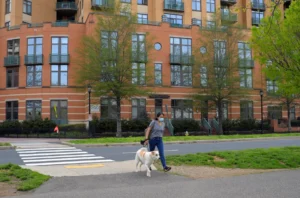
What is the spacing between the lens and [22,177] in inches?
357

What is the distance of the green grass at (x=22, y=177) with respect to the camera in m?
8.10

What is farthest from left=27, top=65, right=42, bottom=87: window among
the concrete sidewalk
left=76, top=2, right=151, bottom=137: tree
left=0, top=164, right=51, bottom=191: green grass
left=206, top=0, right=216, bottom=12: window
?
left=0, top=164, right=51, bottom=191: green grass

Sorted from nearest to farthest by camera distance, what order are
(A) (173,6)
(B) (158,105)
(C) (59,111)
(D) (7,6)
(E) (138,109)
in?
1. (C) (59,111)
2. (E) (138,109)
3. (B) (158,105)
4. (A) (173,6)
5. (D) (7,6)

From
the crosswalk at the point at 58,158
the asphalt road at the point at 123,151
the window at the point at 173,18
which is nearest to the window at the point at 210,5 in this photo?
the window at the point at 173,18

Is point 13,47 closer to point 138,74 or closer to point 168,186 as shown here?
point 138,74

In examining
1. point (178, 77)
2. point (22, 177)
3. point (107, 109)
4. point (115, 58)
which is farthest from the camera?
point (178, 77)

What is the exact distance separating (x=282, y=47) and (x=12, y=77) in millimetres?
34200

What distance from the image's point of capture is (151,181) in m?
8.94

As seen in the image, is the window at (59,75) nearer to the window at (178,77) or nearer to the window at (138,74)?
the window at (138,74)

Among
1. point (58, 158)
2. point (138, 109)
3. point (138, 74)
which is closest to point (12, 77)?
point (138, 109)

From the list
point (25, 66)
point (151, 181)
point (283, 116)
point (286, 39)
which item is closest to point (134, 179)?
point (151, 181)

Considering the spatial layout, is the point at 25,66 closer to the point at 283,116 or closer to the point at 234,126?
the point at 234,126

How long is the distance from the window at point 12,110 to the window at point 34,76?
2824mm

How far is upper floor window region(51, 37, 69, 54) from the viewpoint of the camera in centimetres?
3950
